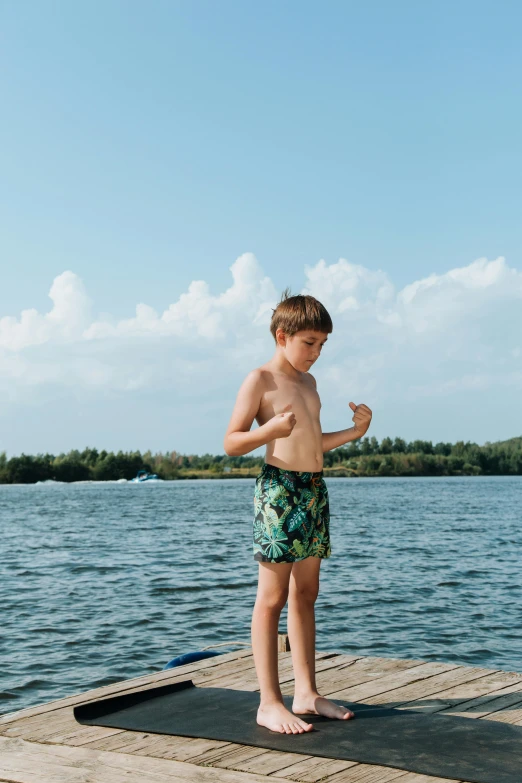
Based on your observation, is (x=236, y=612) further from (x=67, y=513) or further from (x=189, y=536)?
(x=67, y=513)

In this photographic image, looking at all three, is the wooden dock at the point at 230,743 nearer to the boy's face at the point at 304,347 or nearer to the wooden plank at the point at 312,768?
the wooden plank at the point at 312,768

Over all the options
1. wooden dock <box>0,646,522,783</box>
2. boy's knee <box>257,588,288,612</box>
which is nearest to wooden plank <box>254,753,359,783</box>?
wooden dock <box>0,646,522,783</box>

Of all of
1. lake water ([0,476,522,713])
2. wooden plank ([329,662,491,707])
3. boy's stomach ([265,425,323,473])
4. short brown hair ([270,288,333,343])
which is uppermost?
short brown hair ([270,288,333,343])

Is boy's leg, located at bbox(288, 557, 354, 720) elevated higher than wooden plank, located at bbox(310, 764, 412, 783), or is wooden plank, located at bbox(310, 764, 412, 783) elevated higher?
boy's leg, located at bbox(288, 557, 354, 720)

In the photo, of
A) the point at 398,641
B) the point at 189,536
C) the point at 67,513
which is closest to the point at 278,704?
the point at 398,641

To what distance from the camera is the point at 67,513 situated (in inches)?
1827

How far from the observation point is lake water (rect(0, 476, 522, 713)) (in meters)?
10.1

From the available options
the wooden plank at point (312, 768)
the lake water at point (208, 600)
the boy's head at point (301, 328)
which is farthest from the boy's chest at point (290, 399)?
the lake water at point (208, 600)

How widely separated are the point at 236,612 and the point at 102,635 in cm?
247

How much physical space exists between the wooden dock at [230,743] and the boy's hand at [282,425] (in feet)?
4.42

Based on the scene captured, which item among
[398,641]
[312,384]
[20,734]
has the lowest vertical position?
[398,641]

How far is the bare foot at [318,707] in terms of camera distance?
3922mm

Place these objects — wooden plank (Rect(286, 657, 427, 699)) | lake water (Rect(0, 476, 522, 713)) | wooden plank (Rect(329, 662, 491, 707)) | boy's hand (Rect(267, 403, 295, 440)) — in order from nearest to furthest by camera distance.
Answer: boy's hand (Rect(267, 403, 295, 440)), wooden plank (Rect(329, 662, 491, 707)), wooden plank (Rect(286, 657, 427, 699)), lake water (Rect(0, 476, 522, 713))

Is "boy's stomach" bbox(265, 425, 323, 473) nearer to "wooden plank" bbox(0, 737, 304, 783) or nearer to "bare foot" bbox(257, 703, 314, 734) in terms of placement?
"bare foot" bbox(257, 703, 314, 734)
